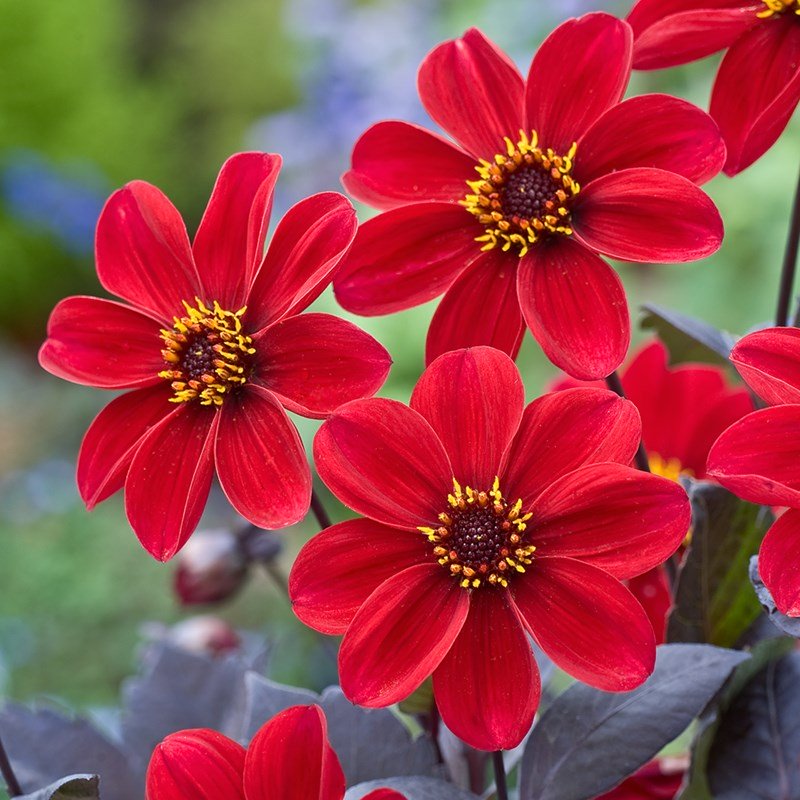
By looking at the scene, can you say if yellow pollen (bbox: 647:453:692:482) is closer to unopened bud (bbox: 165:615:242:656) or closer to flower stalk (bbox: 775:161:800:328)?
flower stalk (bbox: 775:161:800:328)

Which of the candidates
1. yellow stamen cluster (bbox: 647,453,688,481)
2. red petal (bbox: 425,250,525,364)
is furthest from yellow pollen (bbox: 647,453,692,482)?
red petal (bbox: 425,250,525,364)

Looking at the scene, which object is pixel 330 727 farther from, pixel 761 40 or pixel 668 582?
pixel 761 40

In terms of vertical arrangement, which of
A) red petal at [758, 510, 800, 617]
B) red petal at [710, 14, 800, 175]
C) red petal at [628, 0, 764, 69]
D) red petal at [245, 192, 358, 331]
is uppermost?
red petal at [628, 0, 764, 69]

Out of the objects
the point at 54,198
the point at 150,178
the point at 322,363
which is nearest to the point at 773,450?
the point at 322,363

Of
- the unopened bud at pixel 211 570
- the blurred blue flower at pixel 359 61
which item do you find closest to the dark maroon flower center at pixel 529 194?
the unopened bud at pixel 211 570

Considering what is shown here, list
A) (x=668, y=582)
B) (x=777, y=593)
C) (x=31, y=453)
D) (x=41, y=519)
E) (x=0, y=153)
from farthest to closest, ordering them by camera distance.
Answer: (x=0, y=153)
(x=31, y=453)
(x=41, y=519)
(x=668, y=582)
(x=777, y=593)

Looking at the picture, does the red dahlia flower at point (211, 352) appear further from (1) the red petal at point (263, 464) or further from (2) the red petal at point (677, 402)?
(2) the red petal at point (677, 402)

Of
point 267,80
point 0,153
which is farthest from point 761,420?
point 267,80
